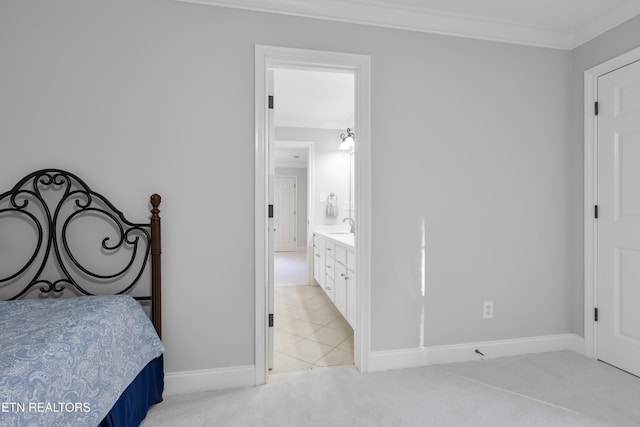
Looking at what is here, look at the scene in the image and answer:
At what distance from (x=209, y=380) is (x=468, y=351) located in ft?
5.77

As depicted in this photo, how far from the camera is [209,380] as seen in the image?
6.48 feet

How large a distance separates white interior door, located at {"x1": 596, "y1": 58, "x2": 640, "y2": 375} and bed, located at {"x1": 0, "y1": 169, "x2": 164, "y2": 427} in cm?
289

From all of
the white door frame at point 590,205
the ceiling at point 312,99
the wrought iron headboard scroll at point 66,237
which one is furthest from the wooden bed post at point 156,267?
the white door frame at point 590,205

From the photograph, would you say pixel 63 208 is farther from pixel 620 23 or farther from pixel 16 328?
pixel 620 23

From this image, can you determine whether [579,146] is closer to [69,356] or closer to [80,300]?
[69,356]

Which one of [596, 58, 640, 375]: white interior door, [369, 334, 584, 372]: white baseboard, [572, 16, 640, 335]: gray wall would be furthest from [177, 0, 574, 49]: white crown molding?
[369, 334, 584, 372]: white baseboard

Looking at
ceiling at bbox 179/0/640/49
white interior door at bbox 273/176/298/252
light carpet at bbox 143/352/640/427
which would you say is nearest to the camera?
light carpet at bbox 143/352/640/427

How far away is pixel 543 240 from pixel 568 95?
112 cm

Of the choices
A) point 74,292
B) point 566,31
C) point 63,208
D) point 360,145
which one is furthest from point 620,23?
point 74,292

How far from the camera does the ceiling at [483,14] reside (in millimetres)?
2062

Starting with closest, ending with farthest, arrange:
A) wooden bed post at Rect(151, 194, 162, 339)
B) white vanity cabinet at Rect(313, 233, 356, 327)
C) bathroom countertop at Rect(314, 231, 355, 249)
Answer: wooden bed post at Rect(151, 194, 162, 339)
white vanity cabinet at Rect(313, 233, 356, 327)
bathroom countertop at Rect(314, 231, 355, 249)

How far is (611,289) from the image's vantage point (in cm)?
228

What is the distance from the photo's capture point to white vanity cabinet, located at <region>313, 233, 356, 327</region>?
9.04 ft

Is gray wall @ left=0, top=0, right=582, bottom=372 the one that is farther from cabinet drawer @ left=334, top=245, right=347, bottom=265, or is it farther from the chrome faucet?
the chrome faucet
